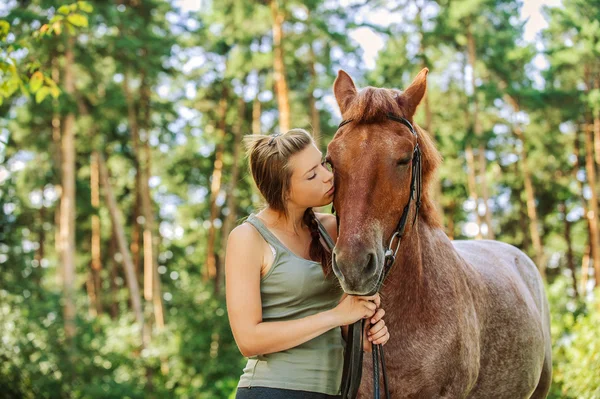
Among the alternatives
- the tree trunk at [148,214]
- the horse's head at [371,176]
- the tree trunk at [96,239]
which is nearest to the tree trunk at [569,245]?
the tree trunk at [148,214]

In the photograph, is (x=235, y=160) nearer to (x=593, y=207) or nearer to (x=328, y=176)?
(x=593, y=207)

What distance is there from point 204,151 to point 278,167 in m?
24.6

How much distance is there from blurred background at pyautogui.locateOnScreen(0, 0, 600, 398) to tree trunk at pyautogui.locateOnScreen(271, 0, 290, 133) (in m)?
0.06

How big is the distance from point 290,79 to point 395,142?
20.9m

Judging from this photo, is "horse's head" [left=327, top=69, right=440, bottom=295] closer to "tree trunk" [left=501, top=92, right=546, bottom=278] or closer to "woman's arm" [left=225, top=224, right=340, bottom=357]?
"woman's arm" [left=225, top=224, right=340, bottom=357]

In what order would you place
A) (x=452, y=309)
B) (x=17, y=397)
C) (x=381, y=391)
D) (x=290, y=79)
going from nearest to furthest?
(x=381, y=391), (x=452, y=309), (x=17, y=397), (x=290, y=79)

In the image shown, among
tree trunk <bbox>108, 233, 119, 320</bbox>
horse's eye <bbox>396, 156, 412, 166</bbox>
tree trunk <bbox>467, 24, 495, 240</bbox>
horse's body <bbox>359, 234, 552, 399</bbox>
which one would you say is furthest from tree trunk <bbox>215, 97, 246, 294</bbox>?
horse's eye <bbox>396, 156, 412, 166</bbox>

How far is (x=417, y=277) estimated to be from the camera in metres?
3.35

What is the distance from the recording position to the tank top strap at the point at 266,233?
9.60 feet

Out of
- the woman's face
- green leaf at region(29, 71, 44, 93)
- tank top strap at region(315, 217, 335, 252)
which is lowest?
tank top strap at region(315, 217, 335, 252)

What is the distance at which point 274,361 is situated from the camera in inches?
114

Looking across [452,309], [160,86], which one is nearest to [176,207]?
[160,86]

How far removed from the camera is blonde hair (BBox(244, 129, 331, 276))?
3025mm

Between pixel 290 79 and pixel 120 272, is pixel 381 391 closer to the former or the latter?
pixel 290 79
